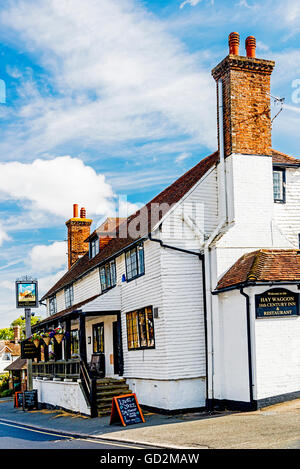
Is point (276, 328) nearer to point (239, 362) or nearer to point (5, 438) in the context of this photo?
point (239, 362)

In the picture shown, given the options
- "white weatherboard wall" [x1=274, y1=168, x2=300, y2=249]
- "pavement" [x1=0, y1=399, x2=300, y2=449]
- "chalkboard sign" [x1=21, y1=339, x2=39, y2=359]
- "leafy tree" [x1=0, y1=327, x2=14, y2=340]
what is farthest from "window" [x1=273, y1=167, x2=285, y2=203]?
"leafy tree" [x1=0, y1=327, x2=14, y2=340]

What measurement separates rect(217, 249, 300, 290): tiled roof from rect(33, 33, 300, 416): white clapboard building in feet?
0.12

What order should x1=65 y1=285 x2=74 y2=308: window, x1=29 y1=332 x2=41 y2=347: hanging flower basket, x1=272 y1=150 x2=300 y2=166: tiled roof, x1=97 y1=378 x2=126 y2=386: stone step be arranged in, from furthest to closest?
x1=65 y1=285 x2=74 y2=308: window
x1=29 y1=332 x2=41 y2=347: hanging flower basket
x1=97 y1=378 x2=126 y2=386: stone step
x1=272 y1=150 x2=300 y2=166: tiled roof

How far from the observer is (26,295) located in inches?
1205

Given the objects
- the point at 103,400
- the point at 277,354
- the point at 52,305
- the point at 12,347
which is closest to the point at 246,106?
the point at 277,354

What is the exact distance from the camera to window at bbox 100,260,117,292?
22.6 metres

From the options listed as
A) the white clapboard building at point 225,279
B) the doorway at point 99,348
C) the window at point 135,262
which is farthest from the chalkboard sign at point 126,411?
the doorway at point 99,348

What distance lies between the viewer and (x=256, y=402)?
Result: 15.2 meters

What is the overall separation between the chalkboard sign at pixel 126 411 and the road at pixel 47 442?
157 cm

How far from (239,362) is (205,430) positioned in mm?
3338

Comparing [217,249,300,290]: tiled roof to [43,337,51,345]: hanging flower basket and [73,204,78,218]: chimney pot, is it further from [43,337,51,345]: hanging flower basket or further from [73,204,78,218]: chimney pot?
[73,204,78,218]: chimney pot

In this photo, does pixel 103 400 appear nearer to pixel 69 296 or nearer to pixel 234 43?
pixel 69 296

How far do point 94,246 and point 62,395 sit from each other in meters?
7.43
